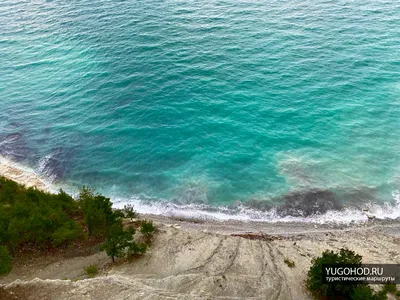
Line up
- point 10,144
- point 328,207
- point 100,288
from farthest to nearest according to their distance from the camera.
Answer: point 10,144, point 328,207, point 100,288

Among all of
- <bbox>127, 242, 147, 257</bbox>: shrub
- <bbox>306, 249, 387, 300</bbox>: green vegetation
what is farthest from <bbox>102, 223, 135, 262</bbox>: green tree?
<bbox>306, 249, 387, 300</bbox>: green vegetation

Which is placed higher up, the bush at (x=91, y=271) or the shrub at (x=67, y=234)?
the shrub at (x=67, y=234)

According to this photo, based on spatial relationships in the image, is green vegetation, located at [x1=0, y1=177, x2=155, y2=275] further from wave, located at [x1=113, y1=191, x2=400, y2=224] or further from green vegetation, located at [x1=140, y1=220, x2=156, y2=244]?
wave, located at [x1=113, y1=191, x2=400, y2=224]

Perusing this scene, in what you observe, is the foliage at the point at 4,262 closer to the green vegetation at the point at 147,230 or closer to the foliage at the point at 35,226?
the foliage at the point at 35,226

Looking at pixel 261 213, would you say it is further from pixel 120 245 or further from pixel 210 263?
pixel 120 245

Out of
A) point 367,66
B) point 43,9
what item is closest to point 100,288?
point 367,66

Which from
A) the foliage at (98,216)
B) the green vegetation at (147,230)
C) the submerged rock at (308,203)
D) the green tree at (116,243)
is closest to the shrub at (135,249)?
the green tree at (116,243)

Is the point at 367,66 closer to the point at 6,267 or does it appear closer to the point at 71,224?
the point at 71,224
